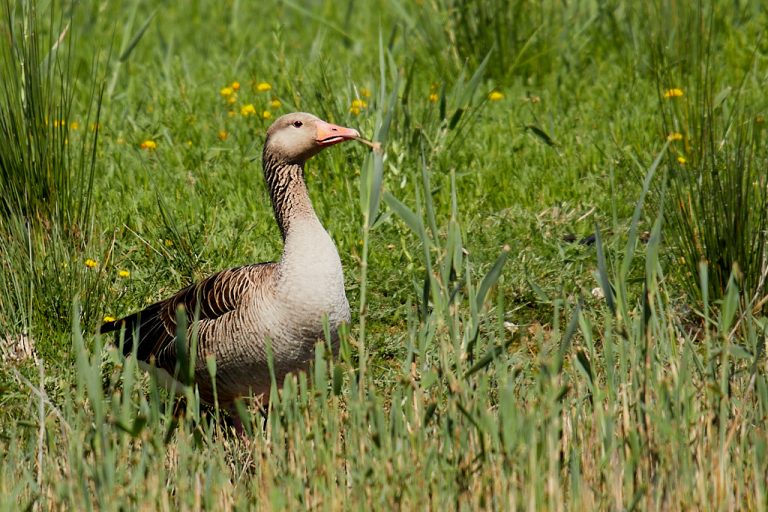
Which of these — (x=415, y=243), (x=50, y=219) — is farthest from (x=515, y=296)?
(x=50, y=219)

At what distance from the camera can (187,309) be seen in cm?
481

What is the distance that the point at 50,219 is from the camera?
514cm

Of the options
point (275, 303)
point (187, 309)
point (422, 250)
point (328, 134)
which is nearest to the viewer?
point (275, 303)

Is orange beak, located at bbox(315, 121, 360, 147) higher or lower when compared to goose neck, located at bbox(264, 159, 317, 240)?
higher

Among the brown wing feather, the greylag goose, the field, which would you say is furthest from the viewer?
the brown wing feather

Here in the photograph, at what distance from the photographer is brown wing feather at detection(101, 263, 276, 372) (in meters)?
4.65

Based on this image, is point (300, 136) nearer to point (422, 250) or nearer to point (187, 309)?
point (187, 309)

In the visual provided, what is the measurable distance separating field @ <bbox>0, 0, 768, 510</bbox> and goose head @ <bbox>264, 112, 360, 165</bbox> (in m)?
0.17

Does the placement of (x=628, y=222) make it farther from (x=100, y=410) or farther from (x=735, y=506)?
(x=100, y=410)

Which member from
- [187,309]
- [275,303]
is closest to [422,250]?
[187,309]

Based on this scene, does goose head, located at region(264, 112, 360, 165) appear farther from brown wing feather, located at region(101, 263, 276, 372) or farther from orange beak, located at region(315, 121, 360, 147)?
brown wing feather, located at region(101, 263, 276, 372)

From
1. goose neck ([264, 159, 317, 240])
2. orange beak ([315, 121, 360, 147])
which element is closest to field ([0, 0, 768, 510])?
orange beak ([315, 121, 360, 147])

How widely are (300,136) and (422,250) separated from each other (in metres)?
1.32

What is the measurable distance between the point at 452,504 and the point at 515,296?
2301mm
